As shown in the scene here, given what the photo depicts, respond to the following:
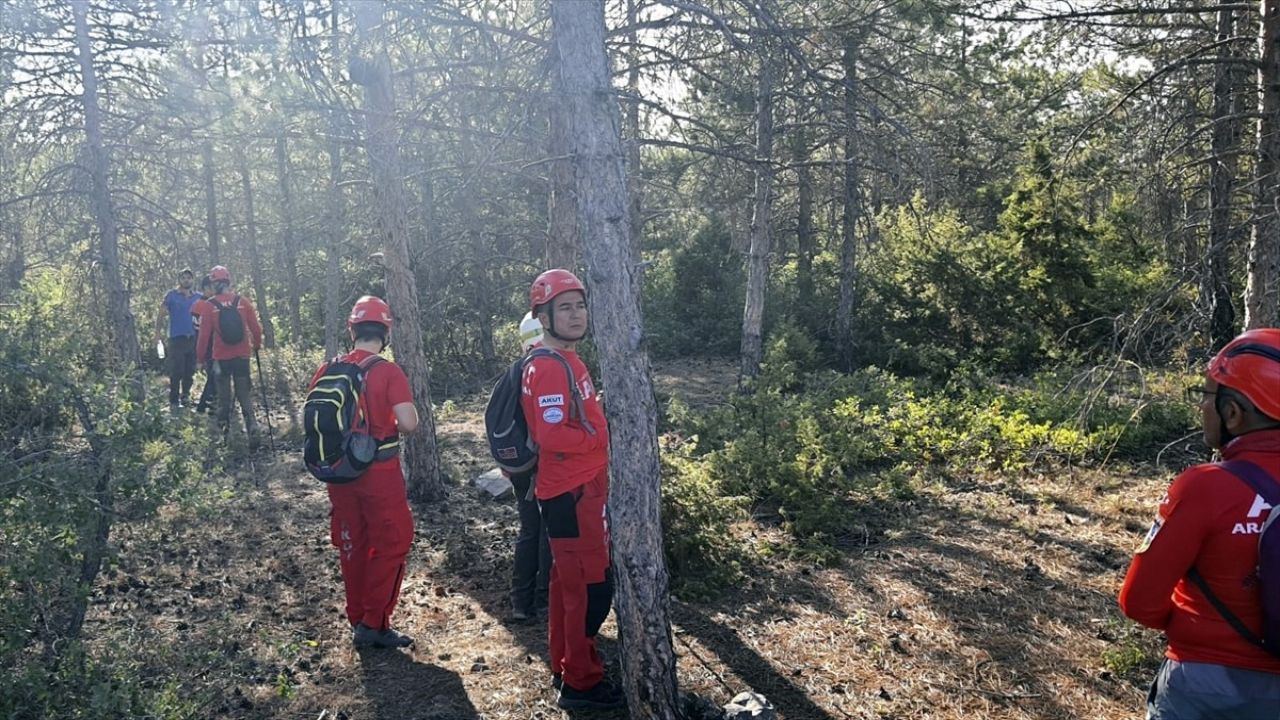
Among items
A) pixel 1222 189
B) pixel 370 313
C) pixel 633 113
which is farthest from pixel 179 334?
pixel 1222 189

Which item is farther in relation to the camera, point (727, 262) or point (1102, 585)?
point (727, 262)

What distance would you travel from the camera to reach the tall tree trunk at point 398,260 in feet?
25.7

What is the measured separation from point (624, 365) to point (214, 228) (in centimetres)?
1831

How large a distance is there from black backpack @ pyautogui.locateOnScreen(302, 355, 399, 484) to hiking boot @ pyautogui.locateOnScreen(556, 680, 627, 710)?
1.77m

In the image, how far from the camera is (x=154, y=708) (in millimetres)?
3512

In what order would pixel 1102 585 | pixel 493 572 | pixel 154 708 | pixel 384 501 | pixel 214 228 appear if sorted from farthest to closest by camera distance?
pixel 214 228 < pixel 493 572 < pixel 1102 585 < pixel 384 501 < pixel 154 708

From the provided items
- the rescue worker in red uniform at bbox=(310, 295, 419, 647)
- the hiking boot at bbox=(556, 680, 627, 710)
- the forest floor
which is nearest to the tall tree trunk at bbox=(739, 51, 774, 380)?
the forest floor

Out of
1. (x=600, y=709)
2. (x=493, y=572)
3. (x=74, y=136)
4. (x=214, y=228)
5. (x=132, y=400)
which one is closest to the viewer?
(x=132, y=400)

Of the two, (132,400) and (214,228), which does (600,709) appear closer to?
(132,400)

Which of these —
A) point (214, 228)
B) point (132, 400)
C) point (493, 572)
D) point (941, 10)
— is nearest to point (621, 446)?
point (132, 400)

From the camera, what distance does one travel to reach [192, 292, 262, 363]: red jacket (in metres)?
10.6

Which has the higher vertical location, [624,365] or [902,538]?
[624,365]

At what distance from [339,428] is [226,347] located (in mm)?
6734

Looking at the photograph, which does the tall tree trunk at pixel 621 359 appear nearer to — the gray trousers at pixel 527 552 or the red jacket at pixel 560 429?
the red jacket at pixel 560 429
